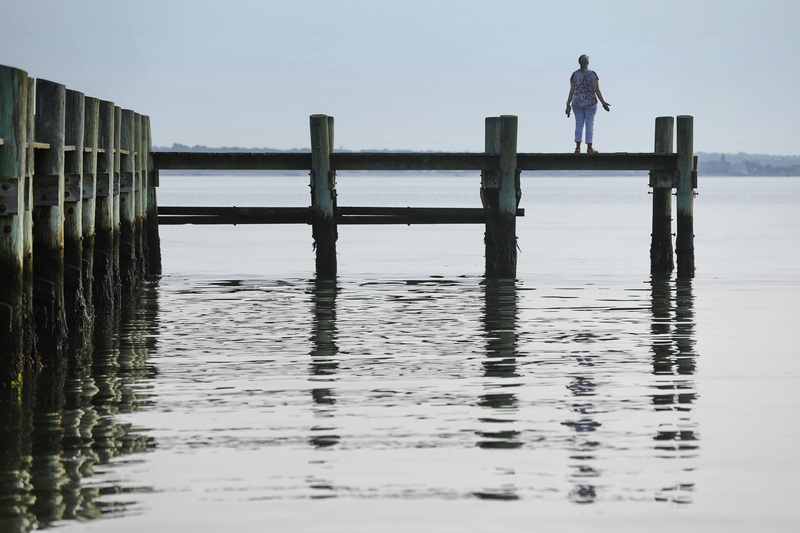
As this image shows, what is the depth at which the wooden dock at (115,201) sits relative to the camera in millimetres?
9984

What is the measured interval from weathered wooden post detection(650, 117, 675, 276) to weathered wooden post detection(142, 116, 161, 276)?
7.51 meters

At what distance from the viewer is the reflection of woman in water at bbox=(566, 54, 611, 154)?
20.2m

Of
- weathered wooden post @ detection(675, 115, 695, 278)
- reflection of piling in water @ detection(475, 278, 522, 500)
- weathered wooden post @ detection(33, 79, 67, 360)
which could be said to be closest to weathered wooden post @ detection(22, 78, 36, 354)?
weathered wooden post @ detection(33, 79, 67, 360)

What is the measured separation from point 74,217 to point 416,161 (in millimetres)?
7709

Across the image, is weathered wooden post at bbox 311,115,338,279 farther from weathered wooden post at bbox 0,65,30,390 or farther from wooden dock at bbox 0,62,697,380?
weathered wooden post at bbox 0,65,30,390

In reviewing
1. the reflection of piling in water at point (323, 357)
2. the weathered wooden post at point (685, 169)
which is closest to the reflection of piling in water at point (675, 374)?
→ the weathered wooden post at point (685, 169)

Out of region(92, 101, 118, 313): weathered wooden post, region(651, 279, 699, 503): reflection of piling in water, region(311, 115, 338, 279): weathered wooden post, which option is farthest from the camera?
region(311, 115, 338, 279): weathered wooden post

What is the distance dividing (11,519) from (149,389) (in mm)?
3685

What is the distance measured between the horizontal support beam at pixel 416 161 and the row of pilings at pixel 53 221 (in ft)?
7.84

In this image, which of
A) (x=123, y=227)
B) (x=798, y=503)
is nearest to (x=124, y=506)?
(x=798, y=503)

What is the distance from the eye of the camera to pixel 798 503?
6688 millimetres

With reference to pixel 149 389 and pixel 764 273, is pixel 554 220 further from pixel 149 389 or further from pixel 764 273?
pixel 149 389

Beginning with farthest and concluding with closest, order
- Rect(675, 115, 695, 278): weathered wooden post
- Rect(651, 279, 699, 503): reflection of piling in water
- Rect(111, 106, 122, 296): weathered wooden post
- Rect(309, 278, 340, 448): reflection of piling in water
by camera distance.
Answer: Rect(675, 115, 695, 278): weathered wooden post < Rect(111, 106, 122, 296): weathered wooden post < Rect(309, 278, 340, 448): reflection of piling in water < Rect(651, 279, 699, 503): reflection of piling in water

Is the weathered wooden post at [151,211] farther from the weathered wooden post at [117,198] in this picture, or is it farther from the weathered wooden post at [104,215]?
the weathered wooden post at [104,215]
